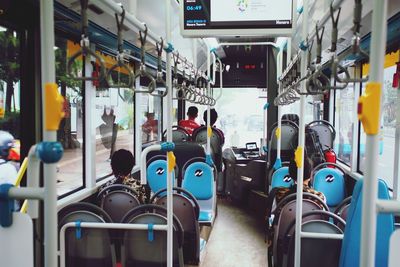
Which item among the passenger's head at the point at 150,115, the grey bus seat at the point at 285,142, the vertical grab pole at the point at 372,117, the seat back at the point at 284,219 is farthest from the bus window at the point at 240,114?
the vertical grab pole at the point at 372,117

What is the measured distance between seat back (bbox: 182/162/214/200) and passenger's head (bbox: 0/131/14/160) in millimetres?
1998

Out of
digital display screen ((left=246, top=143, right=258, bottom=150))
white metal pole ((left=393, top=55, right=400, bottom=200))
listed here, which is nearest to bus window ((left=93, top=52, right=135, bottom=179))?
white metal pole ((left=393, top=55, right=400, bottom=200))

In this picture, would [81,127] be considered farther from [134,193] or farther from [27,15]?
[27,15]

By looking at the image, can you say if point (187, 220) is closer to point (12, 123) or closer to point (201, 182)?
point (201, 182)

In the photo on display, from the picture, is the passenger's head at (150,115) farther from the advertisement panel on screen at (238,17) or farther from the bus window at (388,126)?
the advertisement panel on screen at (238,17)

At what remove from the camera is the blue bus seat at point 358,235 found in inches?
51.9

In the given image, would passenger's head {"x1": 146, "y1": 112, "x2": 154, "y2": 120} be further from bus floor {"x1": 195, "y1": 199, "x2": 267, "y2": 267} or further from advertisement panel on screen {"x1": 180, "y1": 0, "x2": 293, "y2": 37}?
advertisement panel on screen {"x1": 180, "y1": 0, "x2": 293, "y2": 37}

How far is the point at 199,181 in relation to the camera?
165 inches

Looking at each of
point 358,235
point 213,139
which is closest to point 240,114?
point 213,139

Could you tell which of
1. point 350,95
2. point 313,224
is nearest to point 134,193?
point 313,224

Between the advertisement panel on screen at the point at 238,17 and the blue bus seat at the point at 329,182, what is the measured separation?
213 centimetres

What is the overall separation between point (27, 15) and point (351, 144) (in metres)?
4.12

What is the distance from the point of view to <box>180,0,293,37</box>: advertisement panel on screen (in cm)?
235

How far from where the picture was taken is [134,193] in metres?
3.06
